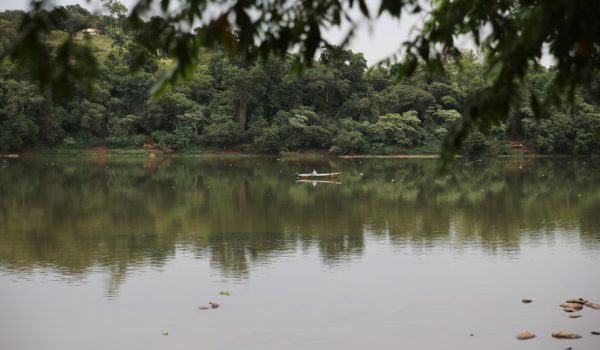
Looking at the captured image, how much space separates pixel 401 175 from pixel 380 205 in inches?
450

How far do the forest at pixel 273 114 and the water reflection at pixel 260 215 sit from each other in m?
14.3

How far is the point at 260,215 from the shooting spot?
757 inches

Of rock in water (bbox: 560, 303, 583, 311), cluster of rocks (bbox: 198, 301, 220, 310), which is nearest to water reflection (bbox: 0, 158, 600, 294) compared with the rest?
cluster of rocks (bbox: 198, 301, 220, 310)

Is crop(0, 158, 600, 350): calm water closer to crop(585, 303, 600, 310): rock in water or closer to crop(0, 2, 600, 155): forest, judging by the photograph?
crop(585, 303, 600, 310): rock in water

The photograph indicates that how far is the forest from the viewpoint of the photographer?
4800cm

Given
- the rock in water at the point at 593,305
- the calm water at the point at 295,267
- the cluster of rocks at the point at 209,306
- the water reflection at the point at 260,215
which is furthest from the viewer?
the water reflection at the point at 260,215

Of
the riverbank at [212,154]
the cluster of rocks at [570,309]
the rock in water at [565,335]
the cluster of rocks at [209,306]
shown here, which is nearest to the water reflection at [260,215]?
the cluster of rocks at [209,306]

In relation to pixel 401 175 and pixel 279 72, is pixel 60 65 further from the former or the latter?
pixel 279 72

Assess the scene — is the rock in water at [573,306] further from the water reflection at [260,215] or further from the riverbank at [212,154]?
the riverbank at [212,154]

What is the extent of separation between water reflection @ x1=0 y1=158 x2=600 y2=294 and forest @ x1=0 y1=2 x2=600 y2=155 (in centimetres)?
1434

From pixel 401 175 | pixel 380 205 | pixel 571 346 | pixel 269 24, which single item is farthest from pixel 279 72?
pixel 269 24

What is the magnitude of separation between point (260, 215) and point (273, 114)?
33662mm

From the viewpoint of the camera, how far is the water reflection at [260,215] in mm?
14000

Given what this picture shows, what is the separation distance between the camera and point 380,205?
21531mm
